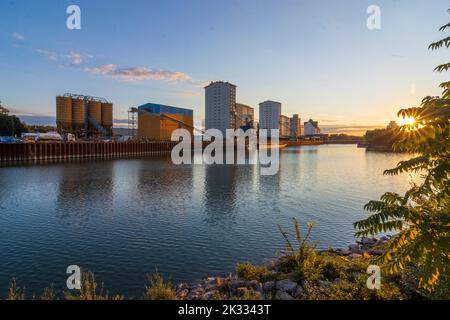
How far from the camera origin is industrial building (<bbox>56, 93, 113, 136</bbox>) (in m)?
164

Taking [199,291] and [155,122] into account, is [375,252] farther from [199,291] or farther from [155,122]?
[155,122]

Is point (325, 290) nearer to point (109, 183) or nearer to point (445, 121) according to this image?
point (445, 121)

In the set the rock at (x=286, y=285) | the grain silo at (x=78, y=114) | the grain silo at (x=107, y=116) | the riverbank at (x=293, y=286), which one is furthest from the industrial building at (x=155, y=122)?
the rock at (x=286, y=285)

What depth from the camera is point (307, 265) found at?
12.3 metres

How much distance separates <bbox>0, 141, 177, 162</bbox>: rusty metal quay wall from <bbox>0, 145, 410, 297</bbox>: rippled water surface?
47.0 m

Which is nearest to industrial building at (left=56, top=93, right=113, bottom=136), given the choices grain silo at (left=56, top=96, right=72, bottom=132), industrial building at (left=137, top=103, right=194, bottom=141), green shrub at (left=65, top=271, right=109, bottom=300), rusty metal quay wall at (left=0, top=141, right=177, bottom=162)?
grain silo at (left=56, top=96, right=72, bottom=132)

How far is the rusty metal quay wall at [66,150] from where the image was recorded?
3209 inches

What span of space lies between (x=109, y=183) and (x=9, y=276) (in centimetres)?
3229

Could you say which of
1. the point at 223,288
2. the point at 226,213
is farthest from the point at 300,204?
the point at 223,288

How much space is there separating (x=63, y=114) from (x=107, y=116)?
95.7ft

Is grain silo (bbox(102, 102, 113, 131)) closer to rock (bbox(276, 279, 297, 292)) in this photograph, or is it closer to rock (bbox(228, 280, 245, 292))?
rock (bbox(228, 280, 245, 292))

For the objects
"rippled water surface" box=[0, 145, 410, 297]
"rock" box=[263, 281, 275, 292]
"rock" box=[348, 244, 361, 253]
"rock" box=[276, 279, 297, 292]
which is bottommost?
"rippled water surface" box=[0, 145, 410, 297]

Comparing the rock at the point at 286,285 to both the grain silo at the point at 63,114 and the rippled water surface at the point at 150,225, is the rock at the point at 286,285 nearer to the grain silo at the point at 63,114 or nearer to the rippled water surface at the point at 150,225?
the rippled water surface at the point at 150,225

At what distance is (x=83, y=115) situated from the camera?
6850 inches
